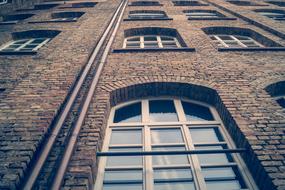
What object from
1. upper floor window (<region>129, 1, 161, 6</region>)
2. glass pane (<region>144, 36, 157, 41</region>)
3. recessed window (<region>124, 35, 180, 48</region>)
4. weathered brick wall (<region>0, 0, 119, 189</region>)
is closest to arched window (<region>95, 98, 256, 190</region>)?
weathered brick wall (<region>0, 0, 119, 189</region>)

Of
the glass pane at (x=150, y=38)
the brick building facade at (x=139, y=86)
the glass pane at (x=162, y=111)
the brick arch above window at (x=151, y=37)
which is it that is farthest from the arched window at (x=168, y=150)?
the glass pane at (x=150, y=38)

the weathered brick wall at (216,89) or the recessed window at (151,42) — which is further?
the recessed window at (151,42)

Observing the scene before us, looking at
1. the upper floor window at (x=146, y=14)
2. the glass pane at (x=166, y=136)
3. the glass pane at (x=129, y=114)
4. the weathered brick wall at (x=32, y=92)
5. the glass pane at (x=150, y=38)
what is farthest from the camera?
the upper floor window at (x=146, y=14)

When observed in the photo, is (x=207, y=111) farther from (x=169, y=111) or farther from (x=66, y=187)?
(x=66, y=187)

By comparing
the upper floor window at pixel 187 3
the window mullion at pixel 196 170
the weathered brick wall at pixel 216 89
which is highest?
the upper floor window at pixel 187 3

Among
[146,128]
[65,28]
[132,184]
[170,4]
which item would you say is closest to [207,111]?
[146,128]

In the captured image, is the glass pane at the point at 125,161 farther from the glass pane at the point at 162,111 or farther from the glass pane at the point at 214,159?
the glass pane at the point at 162,111

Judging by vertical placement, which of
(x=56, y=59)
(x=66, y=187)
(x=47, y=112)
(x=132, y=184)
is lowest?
(x=132, y=184)

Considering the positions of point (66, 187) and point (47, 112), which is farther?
point (47, 112)

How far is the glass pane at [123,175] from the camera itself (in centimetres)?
328

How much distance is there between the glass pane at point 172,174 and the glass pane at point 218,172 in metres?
0.22

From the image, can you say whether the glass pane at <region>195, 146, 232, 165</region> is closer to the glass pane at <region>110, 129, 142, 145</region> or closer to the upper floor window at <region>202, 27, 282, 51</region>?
the glass pane at <region>110, 129, 142, 145</region>

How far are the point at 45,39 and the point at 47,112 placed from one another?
5788 millimetres

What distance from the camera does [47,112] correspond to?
148 inches
